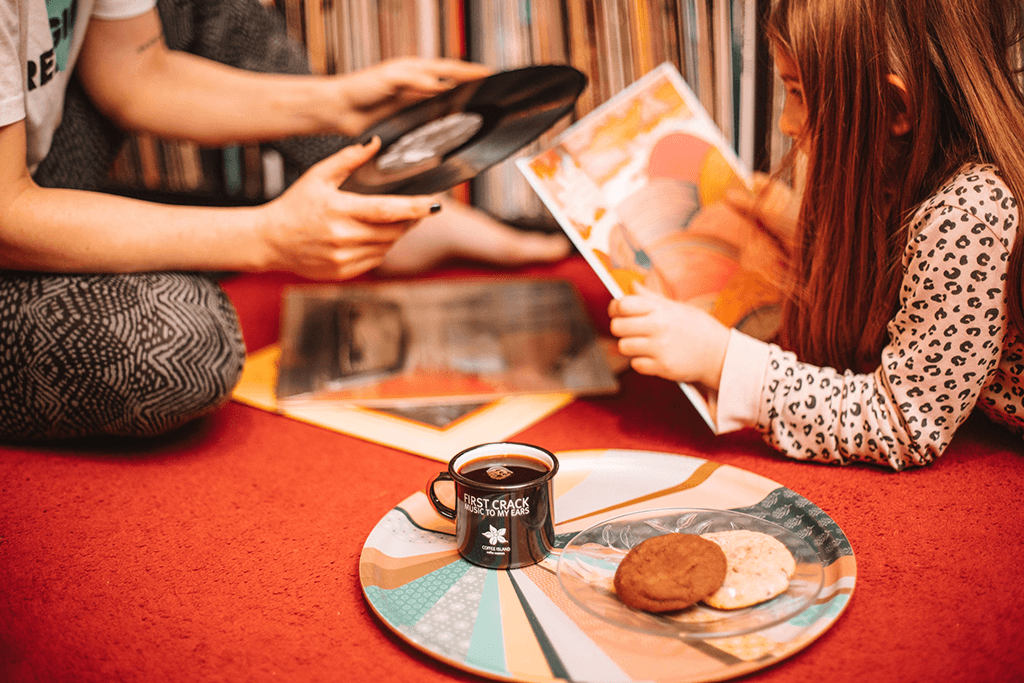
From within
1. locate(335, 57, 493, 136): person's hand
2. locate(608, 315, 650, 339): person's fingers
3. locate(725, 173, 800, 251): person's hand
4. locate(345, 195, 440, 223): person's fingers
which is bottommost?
locate(608, 315, 650, 339): person's fingers

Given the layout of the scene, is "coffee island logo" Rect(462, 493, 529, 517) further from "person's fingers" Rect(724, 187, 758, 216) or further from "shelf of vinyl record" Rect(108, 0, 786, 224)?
"shelf of vinyl record" Rect(108, 0, 786, 224)

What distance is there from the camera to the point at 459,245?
1470 millimetres

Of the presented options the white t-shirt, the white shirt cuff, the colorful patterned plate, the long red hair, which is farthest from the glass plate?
the white t-shirt

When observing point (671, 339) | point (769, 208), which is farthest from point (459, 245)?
point (671, 339)

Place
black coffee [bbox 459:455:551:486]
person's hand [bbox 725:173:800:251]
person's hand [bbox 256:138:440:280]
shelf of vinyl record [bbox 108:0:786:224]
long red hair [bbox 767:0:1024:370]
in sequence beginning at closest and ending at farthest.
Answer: black coffee [bbox 459:455:551:486]
long red hair [bbox 767:0:1024:370]
person's hand [bbox 256:138:440:280]
person's hand [bbox 725:173:800:251]
shelf of vinyl record [bbox 108:0:786:224]

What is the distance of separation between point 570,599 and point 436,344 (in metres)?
0.63

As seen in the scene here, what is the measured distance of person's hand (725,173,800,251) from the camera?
99cm

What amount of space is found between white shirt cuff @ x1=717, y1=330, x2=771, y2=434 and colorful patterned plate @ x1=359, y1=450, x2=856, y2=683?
0.10 m

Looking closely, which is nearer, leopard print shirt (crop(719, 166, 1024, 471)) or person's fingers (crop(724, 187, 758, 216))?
leopard print shirt (crop(719, 166, 1024, 471))

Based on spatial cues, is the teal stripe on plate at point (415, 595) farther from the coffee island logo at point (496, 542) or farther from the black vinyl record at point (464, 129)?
the black vinyl record at point (464, 129)

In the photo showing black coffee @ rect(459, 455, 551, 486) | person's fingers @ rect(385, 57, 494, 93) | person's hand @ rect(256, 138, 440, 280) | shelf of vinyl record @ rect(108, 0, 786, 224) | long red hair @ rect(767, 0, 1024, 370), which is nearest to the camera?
black coffee @ rect(459, 455, 551, 486)

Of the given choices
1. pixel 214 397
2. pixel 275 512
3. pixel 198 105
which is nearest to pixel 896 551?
pixel 275 512

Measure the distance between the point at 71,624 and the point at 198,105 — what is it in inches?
32.0

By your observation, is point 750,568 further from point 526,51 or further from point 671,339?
point 526,51
